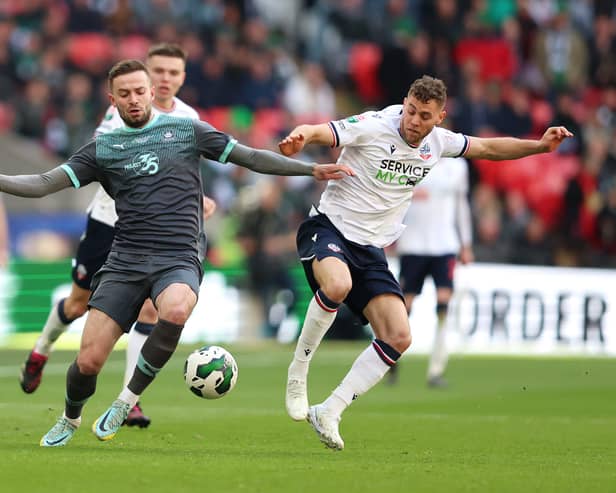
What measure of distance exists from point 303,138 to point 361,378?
1.60 metres

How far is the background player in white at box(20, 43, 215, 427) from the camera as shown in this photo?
34.5ft

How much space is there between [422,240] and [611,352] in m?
5.64

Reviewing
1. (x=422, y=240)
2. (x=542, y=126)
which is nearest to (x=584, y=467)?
(x=422, y=240)

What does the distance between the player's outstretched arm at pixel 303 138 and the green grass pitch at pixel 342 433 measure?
1.85 m

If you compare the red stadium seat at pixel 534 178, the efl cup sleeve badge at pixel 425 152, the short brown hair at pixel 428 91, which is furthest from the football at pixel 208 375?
the red stadium seat at pixel 534 178

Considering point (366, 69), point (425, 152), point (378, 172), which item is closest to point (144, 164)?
point (378, 172)

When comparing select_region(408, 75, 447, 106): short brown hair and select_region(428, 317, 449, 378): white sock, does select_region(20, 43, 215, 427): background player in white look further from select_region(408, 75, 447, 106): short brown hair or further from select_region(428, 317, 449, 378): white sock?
select_region(428, 317, 449, 378): white sock

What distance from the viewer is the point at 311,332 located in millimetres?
9719

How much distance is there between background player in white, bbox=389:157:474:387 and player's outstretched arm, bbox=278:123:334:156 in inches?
226

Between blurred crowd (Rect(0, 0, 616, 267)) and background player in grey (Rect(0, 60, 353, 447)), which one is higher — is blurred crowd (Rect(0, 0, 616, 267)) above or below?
below

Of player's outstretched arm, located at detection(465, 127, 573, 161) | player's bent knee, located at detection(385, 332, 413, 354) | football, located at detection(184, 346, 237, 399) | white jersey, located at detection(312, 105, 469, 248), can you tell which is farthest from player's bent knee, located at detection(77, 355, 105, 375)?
player's outstretched arm, located at detection(465, 127, 573, 161)

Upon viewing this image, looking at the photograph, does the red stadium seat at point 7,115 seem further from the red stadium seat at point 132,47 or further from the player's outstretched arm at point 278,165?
the player's outstretched arm at point 278,165

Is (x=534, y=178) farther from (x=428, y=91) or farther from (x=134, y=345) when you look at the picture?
(x=428, y=91)

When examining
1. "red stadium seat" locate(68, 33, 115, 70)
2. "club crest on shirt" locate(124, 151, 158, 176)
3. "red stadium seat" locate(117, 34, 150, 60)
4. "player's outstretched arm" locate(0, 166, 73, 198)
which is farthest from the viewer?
"red stadium seat" locate(117, 34, 150, 60)
